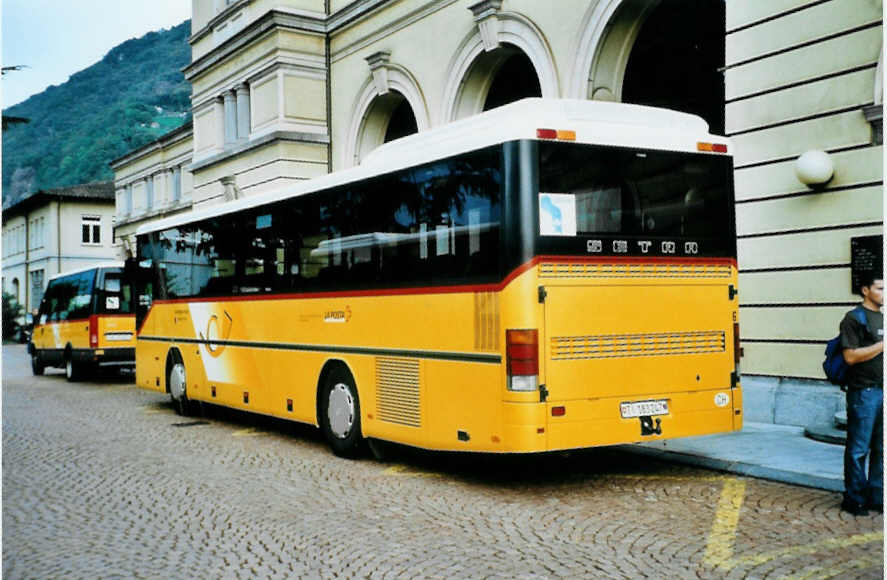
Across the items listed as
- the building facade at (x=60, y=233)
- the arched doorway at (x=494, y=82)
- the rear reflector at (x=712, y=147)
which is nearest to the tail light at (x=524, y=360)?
the rear reflector at (x=712, y=147)

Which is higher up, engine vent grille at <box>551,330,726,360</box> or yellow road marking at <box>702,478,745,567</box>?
engine vent grille at <box>551,330,726,360</box>

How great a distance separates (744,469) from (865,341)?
2314mm

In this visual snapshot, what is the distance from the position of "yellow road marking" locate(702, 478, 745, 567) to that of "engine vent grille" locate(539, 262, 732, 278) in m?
1.88

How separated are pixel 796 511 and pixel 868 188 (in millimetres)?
5110

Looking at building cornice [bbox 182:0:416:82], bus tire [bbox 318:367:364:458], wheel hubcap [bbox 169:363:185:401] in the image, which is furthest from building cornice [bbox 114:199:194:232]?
bus tire [bbox 318:367:364:458]

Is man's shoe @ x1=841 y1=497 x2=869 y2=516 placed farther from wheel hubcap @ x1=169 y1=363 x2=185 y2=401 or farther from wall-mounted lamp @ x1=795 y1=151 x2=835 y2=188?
wheel hubcap @ x1=169 y1=363 x2=185 y2=401

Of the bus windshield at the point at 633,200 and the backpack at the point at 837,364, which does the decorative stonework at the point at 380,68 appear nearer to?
the bus windshield at the point at 633,200

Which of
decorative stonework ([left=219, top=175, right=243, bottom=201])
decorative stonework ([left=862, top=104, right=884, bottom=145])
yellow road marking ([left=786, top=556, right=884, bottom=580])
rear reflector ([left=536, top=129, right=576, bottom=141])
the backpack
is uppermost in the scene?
decorative stonework ([left=219, top=175, right=243, bottom=201])

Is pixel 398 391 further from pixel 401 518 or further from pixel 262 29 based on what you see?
pixel 262 29

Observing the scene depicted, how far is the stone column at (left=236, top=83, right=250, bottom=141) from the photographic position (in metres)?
25.9

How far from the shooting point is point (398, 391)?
9.17 m

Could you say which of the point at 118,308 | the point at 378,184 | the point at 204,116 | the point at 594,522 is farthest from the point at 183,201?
the point at 594,522

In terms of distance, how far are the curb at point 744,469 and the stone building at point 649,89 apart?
237 cm

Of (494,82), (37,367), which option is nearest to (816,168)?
(494,82)
